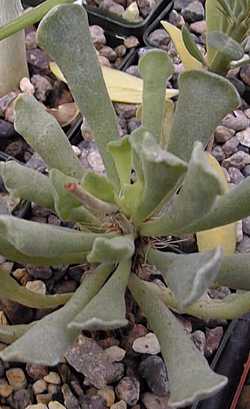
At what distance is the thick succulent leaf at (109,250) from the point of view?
2.15 feet

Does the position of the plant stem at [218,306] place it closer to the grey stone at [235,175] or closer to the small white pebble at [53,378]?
the small white pebble at [53,378]

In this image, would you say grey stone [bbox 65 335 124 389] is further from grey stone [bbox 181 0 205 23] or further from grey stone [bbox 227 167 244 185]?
grey stone [bbox 181 0 205 23]

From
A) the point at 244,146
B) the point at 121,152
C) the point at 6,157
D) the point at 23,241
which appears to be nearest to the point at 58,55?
the point at 121,152

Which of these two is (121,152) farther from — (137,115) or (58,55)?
(137,115)

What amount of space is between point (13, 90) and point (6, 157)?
0.49 ft

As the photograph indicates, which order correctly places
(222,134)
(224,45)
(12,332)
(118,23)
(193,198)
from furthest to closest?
1. (118,23)
2. (222,134)
3. (224,45)
4. (12,332)
5. (193,198)

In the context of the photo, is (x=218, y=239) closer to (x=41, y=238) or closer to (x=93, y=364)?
(x=93, y=364)

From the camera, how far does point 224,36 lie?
3.16 feet

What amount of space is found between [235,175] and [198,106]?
1.30 feet

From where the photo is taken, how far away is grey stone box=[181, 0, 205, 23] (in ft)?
4.38

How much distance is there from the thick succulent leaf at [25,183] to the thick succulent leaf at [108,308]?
0.36ft

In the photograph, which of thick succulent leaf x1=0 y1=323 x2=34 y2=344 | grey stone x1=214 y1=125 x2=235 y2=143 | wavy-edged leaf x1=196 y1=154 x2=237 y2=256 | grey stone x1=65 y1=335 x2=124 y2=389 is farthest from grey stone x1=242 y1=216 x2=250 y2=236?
thick succulent leaf x1=0 y1=323 x2=34 y2=344

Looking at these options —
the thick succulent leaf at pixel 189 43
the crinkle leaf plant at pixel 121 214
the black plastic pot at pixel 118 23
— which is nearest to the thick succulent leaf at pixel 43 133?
the crinkle leaf plant at pixel 121 214

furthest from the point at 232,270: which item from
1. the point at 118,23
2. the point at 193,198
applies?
the point at 118,23
